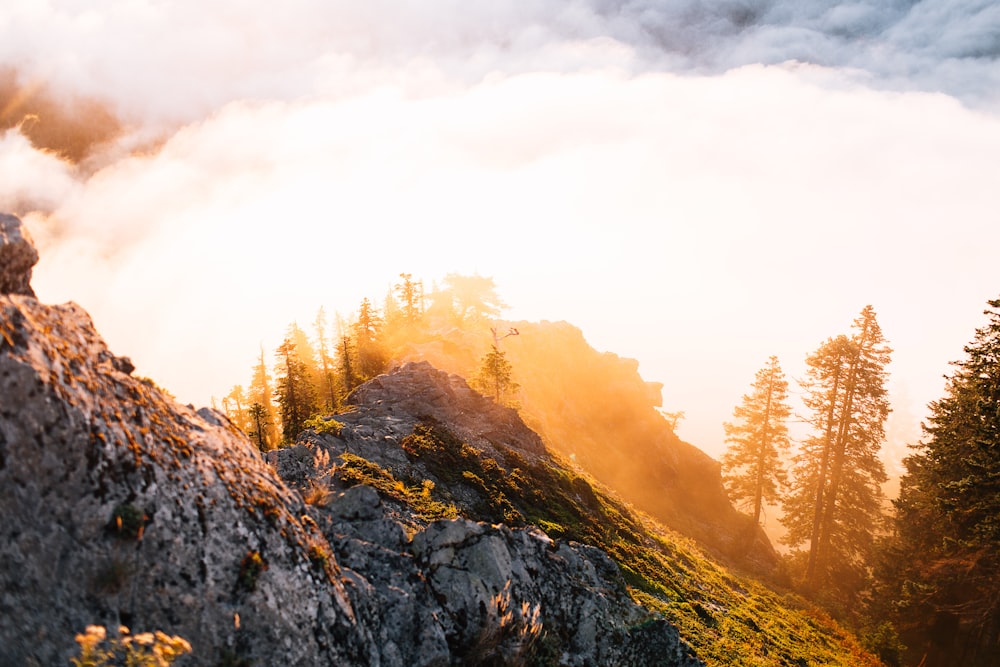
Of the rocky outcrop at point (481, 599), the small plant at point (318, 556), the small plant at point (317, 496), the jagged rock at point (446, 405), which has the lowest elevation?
the rocky outcrop at point (481, 599)

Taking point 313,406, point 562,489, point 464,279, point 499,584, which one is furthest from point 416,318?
point 499,584

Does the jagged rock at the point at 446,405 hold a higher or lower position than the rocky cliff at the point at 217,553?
higher

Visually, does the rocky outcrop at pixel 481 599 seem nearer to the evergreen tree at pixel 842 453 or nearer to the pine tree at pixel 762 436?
the evergreen tree at pixel 842 453

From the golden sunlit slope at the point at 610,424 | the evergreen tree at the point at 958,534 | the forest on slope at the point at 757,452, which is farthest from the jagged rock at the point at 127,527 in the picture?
the golden sunlit slope at the point at 610,424

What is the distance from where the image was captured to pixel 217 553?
7414mm

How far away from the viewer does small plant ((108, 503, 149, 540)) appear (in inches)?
257

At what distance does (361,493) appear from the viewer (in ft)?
39.7

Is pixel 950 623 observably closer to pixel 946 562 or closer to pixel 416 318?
pixel 946 562

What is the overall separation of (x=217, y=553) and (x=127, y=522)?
1.35 meters

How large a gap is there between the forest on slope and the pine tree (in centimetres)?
14

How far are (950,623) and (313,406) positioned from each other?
45.4m

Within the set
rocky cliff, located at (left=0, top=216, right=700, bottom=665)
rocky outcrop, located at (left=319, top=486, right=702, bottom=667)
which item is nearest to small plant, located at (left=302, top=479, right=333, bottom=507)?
rocky cliff, located at (left=0, top=216, right=700, bottom=665)

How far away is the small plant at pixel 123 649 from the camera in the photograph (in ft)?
17.0

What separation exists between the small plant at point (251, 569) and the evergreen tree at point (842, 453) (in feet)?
139
